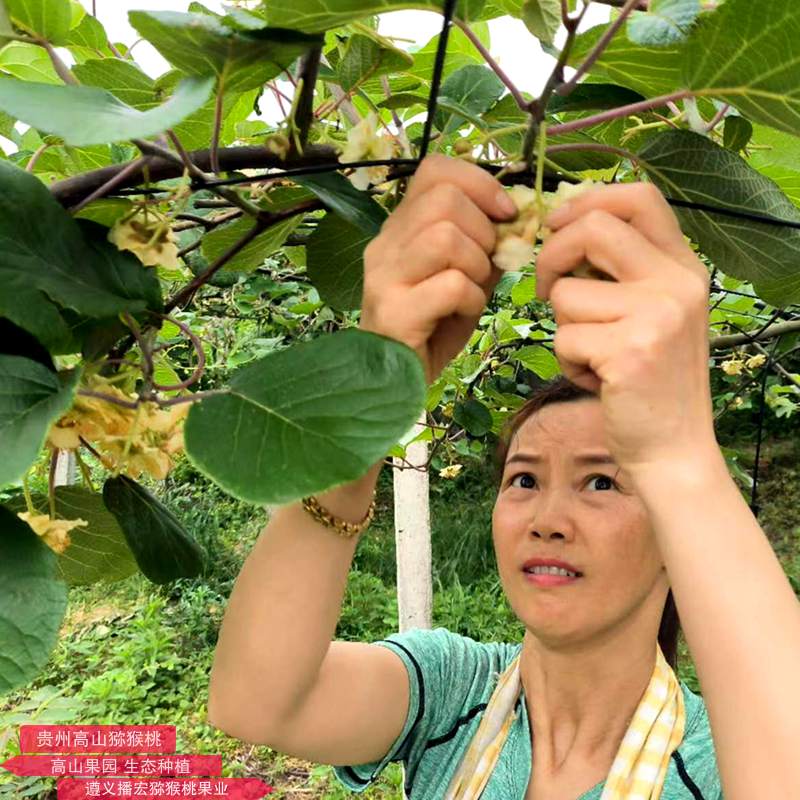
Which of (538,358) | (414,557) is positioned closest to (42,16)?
(538,358)

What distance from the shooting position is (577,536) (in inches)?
36.4

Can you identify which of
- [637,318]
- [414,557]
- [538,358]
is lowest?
[637,318]

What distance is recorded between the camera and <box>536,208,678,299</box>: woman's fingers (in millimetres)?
437

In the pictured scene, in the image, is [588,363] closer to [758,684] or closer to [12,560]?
[758,684]

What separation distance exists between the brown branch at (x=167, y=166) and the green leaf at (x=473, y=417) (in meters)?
1.11

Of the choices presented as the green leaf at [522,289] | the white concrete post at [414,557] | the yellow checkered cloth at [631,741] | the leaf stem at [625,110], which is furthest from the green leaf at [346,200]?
the white concrete post at [414,557]

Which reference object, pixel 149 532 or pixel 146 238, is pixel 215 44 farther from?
pixel 149 532

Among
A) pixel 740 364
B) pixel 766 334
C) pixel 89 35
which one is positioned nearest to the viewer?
pixel 89 35

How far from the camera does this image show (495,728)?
3.19 ft

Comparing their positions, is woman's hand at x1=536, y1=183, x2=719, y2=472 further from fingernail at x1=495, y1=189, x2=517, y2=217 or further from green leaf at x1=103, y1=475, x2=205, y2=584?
green leaf at x1=103, y1=475, x2=205, y2=584

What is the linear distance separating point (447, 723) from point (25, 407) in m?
0.79

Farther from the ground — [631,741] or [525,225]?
[525,225]

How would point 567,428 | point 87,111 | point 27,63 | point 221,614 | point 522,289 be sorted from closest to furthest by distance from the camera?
point 87,111 < point 27,63 < point 567,428 < point 522,289 < point 221,614

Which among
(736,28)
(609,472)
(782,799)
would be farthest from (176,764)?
(736,28)
